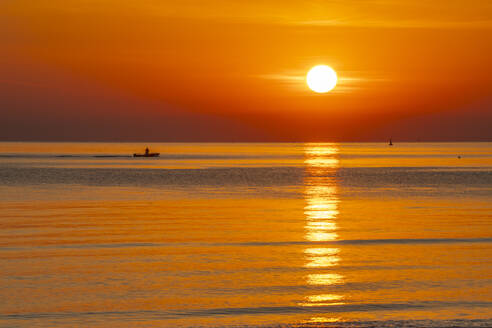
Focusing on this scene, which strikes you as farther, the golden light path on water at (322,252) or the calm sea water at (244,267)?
the golden light path on water at (322,252)

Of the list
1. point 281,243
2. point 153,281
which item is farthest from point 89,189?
point 153,281

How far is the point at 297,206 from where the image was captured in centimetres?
4597

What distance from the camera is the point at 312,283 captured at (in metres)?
19.7

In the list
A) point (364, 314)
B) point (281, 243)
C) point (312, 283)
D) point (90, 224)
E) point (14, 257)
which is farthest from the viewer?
point (90, 224)

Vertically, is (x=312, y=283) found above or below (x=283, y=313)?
above

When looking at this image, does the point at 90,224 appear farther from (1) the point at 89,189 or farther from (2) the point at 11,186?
(2) the point at 11,186

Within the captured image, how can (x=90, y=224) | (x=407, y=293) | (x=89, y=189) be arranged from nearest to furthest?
1. (x=407, y=293)
2. (x=90, y=224)
3. (x=89, y=189)

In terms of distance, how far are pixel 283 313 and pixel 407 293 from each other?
393 cm

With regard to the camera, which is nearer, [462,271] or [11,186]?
[462,271]

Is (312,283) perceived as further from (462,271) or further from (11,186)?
(11,186)

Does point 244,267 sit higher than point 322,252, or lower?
lower

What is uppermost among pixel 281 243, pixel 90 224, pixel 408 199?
pixel 408 199

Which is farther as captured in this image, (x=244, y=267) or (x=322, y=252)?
(x=322, y=252)

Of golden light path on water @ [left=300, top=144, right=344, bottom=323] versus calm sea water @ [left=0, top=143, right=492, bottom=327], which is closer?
calm sea water @ [left=0, top=143, right=492, bottom=327]
